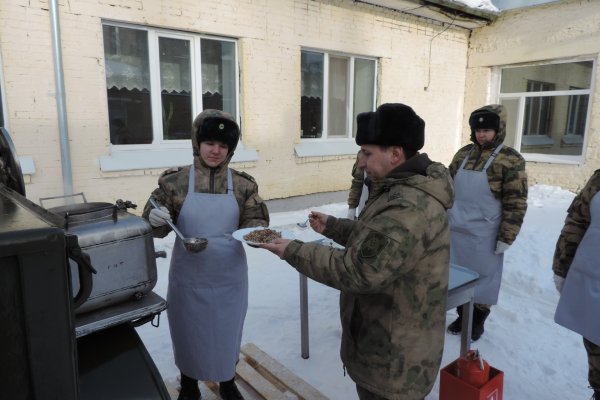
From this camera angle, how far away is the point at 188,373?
2.46 metres

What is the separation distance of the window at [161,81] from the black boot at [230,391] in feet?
13.6

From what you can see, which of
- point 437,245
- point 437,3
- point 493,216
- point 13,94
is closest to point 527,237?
point 493,216

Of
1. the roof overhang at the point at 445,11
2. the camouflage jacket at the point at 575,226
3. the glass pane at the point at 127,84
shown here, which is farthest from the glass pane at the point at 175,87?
the camouflage jacket at the point at 575,226

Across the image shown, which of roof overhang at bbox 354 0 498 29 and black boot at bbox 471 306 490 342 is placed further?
roof overhang at bbox 354 0 498 29

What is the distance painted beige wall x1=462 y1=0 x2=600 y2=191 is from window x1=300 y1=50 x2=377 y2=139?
3.19m

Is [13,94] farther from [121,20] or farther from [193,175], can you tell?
[193,175]

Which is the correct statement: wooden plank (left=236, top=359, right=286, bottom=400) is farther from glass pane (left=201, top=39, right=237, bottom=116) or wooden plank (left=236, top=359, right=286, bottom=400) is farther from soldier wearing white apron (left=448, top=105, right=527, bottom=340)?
glass pane (left=201, top=39, right=237, bottom=116)

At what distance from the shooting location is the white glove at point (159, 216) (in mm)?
2217

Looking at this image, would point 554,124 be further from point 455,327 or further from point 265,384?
point 265,384

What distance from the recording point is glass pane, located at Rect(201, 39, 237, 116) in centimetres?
630

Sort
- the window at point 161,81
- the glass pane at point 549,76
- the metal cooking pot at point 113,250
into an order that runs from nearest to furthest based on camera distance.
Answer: the metal cooking pot at point 113,250, the window at point 161,81, the glass pane at point 549,76

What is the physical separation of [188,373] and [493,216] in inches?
104

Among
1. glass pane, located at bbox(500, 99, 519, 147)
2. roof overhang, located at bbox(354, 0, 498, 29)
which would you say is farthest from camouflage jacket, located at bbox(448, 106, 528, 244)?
glass pane, located at bbox(500, 99, 519, 147)

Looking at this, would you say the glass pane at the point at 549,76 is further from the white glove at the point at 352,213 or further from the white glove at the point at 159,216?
the white glove at the point at 159,216
